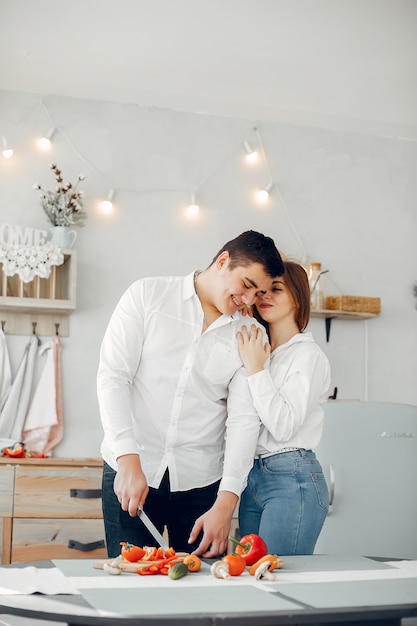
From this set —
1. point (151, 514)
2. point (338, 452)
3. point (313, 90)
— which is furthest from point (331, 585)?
point (313, 90)

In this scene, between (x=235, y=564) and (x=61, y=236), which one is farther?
(x=61, y=236)

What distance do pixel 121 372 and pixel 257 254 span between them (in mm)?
512

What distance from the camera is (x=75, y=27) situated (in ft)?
11.7

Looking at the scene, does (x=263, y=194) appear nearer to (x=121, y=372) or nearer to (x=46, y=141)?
(x=46, y=141)

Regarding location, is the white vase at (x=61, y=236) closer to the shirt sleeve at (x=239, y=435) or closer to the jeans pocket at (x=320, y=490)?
the shirt sleeve at (x=239, y=435)

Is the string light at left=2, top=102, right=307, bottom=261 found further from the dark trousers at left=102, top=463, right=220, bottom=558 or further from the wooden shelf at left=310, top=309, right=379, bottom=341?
the dark trousers at left=102, top=463, right=220, bottom=558

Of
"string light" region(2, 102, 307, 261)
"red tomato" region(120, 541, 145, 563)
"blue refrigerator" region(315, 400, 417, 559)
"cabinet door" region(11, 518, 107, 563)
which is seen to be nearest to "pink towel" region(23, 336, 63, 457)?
"cabinet door" region(11, 518, 107, 563)

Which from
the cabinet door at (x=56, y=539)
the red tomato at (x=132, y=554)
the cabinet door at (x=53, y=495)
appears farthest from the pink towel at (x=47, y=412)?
the red tomato at (x=132, y=554)

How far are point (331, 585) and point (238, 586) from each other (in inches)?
7.7

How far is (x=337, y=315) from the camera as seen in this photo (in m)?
4.55

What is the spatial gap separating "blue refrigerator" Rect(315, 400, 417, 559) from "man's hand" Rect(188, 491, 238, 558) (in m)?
1.53

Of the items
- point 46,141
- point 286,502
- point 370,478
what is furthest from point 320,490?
point 46,141

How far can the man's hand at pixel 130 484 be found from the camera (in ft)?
6.63

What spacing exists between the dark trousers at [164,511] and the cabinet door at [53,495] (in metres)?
1.47
